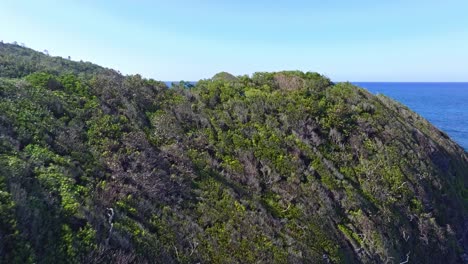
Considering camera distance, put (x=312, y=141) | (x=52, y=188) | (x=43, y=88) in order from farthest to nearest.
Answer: (x=312, y=141) < (x=43, y=88) < (x=52, y=188)

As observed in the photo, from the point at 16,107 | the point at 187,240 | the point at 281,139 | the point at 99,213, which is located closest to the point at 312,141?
the point at 281,139

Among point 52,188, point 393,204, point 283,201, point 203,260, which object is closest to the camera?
point 52,188

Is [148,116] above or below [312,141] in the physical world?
above

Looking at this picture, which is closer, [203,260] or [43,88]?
[203,260]

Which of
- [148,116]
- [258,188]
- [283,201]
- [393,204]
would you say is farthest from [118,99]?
[393,204]

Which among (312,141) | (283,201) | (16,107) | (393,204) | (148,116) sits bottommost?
(393,204)

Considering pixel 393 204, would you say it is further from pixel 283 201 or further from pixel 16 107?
pixel 16 107

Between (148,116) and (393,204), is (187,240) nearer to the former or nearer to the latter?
(148,116)
